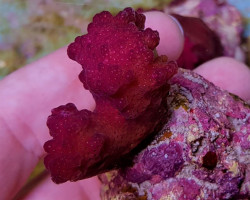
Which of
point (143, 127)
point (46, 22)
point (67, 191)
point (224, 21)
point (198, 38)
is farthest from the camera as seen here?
point (46, 22)

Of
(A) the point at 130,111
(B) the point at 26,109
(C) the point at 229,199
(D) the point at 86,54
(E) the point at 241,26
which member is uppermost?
(D) the point at 86,54

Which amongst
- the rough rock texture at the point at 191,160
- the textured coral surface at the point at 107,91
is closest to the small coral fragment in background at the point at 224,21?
the rough rock texture at the point at 191,160

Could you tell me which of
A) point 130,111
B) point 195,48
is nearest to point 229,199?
point 130,111

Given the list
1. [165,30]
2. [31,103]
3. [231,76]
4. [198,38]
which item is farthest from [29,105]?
[198,38]

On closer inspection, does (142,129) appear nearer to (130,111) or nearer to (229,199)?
(130,111)

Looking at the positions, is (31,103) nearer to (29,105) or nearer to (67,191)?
(29,105)

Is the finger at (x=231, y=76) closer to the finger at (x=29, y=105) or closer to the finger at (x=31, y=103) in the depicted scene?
the finger at (x=31, y=103)

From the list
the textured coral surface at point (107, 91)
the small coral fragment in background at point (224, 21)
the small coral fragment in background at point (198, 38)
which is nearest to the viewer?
the textured coral surface at point (107, 91)
